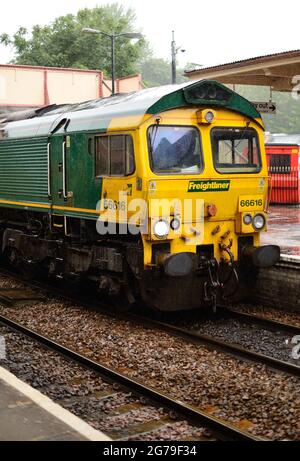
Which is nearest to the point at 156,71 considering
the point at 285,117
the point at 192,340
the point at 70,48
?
the point at 285,117

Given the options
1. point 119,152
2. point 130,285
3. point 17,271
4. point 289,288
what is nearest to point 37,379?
point 130,285

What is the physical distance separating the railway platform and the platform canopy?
31.3 feet

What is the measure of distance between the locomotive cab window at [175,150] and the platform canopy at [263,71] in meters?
4.91

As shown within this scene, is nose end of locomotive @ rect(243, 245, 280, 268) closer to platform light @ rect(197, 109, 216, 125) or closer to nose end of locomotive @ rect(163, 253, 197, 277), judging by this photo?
nose end of locomotive @ rect(163, 253, 197, 277)

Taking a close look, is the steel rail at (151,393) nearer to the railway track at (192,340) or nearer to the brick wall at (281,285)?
the railway track at (192,340)

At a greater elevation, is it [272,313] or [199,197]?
[199,197]

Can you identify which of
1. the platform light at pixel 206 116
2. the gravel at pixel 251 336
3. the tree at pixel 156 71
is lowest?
the gravel at pixel 251 336

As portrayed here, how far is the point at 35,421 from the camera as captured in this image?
15.8ft

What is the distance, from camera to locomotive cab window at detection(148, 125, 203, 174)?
8320 mm

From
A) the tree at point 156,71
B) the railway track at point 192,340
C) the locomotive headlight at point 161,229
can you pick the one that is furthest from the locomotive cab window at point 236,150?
the tree at point 156,71

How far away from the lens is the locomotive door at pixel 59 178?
9.90m

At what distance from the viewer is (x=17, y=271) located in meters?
13.6

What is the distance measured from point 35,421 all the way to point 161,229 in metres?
3.86

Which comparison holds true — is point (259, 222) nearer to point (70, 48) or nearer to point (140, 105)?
point (140, 105)
